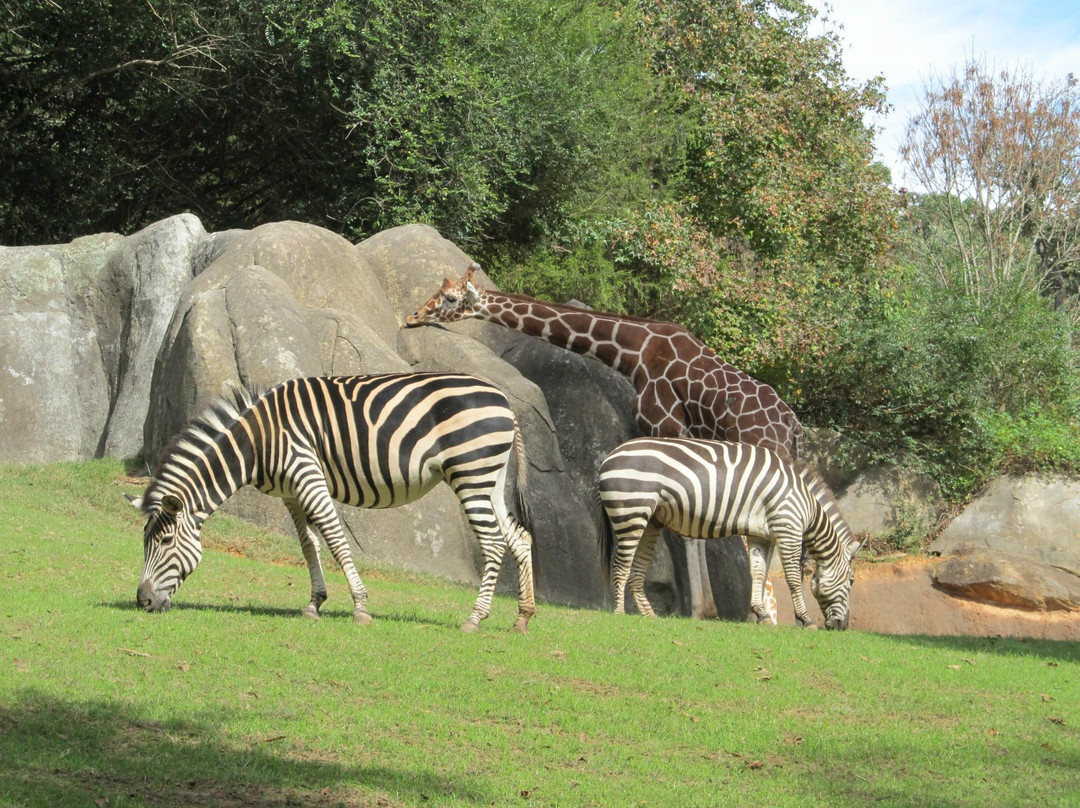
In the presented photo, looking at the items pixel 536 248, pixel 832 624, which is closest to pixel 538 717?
pixel 832 624

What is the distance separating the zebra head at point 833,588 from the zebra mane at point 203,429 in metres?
7.78

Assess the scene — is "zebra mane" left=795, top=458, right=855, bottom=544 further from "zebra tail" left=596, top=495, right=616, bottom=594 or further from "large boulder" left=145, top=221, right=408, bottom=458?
"large boulder" left=145, top=221, right=408, bottom=458

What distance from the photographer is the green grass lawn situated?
20.1 feet

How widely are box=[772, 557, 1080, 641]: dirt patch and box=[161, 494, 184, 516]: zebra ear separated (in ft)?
48.9

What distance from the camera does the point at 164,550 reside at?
9.79 metres

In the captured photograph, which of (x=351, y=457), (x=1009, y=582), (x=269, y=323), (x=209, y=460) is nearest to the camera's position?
(x=209, y=460)

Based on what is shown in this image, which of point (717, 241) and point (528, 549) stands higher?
point (717, 241)

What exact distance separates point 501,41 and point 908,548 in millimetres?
14325

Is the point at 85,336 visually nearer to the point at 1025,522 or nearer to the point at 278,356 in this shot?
the point at 278,356

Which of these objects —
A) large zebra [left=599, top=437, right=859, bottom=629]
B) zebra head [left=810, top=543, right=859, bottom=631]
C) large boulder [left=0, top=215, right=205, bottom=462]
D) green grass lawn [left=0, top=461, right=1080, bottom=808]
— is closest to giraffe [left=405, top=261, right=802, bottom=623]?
zebra head [left=810, top=543, right=859, bottom=631]

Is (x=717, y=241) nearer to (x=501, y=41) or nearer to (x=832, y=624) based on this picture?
(x=501, y=41)

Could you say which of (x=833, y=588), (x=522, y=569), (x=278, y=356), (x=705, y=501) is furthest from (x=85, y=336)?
(x=833, y=588)

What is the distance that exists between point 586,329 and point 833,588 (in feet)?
16.4

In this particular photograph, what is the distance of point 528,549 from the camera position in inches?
422
